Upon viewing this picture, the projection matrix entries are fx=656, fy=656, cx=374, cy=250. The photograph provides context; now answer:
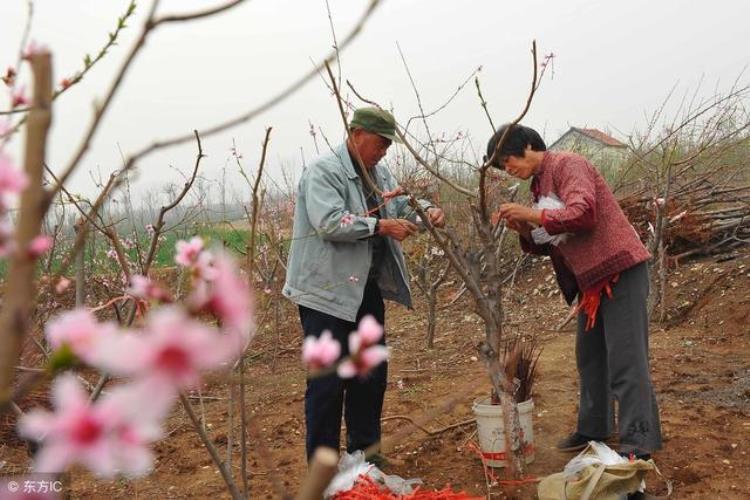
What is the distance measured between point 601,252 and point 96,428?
2711 mm

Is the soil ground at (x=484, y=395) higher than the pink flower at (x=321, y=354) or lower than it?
lower

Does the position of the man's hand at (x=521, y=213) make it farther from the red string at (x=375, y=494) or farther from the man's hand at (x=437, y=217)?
the red string at (x=375, y=494)

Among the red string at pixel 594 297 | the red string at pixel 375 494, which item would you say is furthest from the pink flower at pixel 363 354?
the red string at pixel 594 297

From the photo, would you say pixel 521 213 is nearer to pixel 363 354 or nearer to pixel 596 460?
pixel 596 460

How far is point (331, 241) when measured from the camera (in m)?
2.96

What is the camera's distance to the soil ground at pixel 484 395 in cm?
316

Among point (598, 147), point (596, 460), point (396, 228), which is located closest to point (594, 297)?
point (596, 460)

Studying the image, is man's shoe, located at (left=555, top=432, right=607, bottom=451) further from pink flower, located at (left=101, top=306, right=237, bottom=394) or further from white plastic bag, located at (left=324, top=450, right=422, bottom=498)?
pink flower, located at (left=101, top=306, right=237, bottom=394)

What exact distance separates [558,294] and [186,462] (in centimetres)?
521

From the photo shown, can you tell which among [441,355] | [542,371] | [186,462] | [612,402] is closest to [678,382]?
[542,371]

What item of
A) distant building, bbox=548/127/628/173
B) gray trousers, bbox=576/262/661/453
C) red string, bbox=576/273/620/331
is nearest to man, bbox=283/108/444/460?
red string, bbox=576/273/620/331

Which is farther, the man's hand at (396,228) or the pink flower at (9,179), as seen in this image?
the man's hand at (396,228)

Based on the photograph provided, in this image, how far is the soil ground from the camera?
3160 mm

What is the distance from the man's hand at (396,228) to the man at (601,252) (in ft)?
1.32
